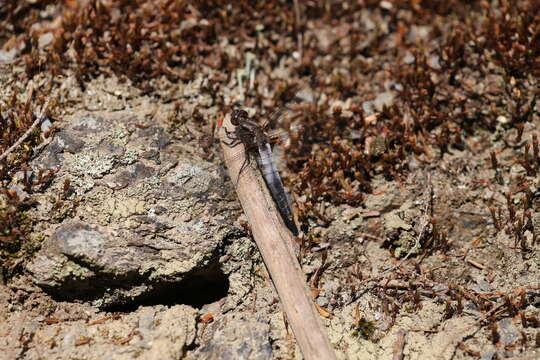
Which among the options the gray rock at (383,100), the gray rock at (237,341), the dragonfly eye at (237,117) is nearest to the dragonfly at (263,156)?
the dragonfly eye at (237,117)

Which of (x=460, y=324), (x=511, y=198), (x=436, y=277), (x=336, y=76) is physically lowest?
(x=460, y=324)

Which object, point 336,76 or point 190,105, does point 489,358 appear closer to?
point 336,76

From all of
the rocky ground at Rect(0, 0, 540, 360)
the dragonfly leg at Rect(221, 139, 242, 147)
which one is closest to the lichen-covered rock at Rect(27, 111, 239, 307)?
the rocky ground at Rect(0, 0, 540, 360)

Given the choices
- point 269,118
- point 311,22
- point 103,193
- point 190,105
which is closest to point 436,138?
point 269,118

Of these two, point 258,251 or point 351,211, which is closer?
point 258,251

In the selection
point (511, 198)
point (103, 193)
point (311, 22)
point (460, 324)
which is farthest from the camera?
point (311, 22)

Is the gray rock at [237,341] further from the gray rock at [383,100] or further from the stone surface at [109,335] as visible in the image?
the gray rock at [383,100]
